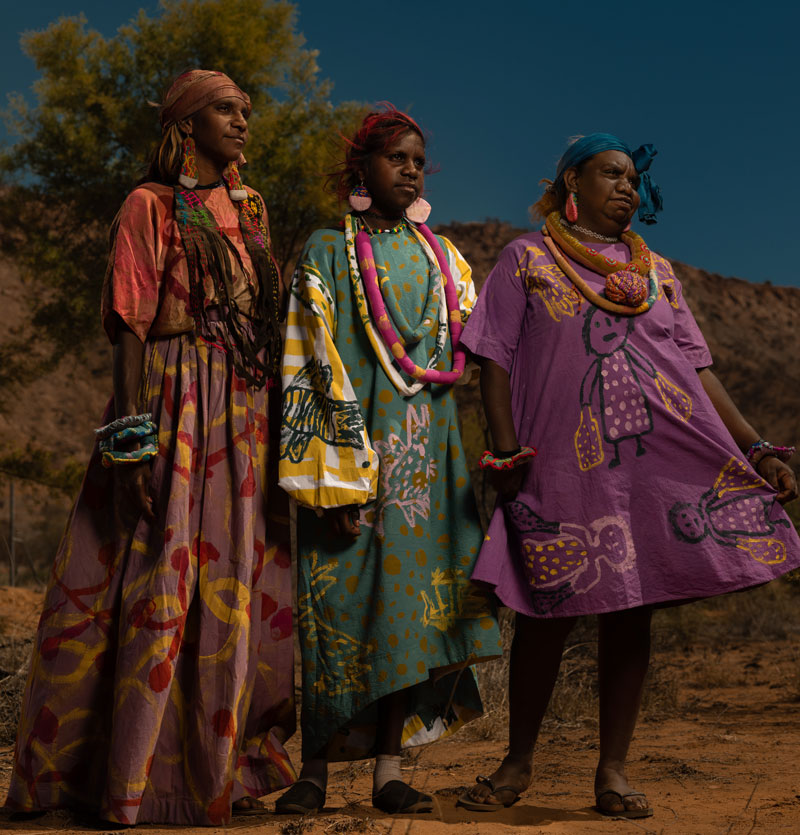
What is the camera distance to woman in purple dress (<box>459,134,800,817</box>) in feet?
11.0

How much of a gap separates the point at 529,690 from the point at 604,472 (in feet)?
2.56

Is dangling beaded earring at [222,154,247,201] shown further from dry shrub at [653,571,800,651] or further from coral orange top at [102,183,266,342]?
dry shrub at [653,571,800,651]

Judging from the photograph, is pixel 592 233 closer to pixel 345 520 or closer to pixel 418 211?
pixel 418 211

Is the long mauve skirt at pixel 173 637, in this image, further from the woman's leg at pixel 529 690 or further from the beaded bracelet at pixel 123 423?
the woman's leg at pixel 529 690

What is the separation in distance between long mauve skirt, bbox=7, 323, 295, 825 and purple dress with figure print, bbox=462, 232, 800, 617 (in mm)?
806

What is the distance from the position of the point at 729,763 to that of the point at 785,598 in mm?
7881

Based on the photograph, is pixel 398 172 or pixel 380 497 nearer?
pixel 380 497

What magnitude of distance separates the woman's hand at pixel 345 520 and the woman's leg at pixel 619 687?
909mm

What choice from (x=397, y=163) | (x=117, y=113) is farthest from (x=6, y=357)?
(x=397, y=163)

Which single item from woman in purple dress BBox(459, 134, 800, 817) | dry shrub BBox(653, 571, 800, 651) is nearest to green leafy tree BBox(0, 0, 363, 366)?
dry shrub BBox(653, 571, 800, 651)

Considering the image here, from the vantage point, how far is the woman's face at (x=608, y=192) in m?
3.69

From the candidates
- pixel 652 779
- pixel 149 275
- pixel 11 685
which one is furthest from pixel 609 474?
pixel 11 685

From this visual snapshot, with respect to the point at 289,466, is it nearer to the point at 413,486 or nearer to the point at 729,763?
the point at 413,486

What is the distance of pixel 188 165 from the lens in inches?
147
